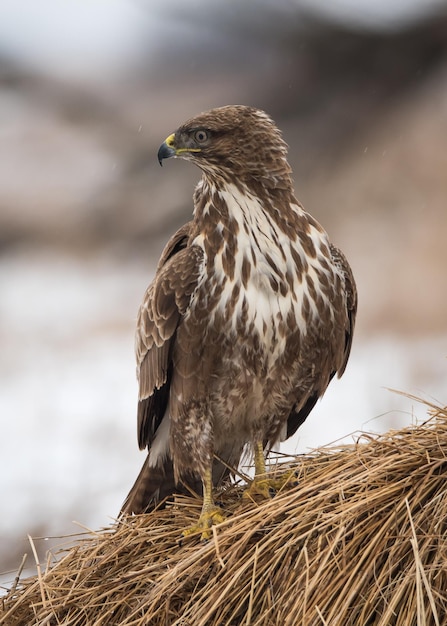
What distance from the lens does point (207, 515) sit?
336 centimetres

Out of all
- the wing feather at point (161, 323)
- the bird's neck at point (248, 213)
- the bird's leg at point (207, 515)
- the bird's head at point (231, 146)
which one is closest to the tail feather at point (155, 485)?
the wing feather at point (161, 323)

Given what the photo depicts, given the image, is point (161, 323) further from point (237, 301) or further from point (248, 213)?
point (248, 213)

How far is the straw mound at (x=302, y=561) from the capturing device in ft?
8.14

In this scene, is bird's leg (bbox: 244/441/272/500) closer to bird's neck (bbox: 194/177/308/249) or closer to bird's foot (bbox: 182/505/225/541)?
bird's foot (bbox: 182/505/225/541)

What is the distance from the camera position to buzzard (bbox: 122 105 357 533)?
11.4 ft

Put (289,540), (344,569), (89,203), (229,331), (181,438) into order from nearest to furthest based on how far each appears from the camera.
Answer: (344,569) → (289,540) → (229,331) → (181,438) → (89,203)

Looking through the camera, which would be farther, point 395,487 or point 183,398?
point 183,398

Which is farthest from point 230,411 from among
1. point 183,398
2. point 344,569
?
point 344,569

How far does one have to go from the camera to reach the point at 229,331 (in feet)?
11.3

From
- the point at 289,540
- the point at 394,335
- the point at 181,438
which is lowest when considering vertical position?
the point at 289,540

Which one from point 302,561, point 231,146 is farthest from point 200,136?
point 302,561

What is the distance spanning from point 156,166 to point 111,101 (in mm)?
664

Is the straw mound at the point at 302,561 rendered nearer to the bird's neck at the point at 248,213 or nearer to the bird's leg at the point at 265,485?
the bird's leg at the point at 265,485

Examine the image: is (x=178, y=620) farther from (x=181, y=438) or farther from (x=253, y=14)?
(x=253, y=14)
